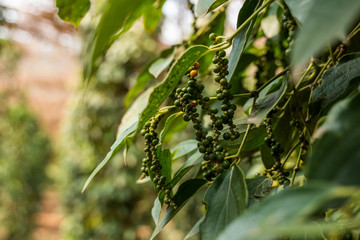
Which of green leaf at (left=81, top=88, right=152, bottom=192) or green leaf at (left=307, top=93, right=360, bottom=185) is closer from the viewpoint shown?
green leaf at (left=307, top=93, right=360, bottom=185)

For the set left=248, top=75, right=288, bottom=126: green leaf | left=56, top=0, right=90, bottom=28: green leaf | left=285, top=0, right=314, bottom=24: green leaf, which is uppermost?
left=56, top=0, right=90, bottom=28: green leaf

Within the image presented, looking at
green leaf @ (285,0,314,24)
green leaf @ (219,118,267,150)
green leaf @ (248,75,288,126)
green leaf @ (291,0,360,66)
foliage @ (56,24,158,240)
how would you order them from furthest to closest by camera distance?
foliage @ (56,24,158,240) < green leaf @ (219,118,267,150) < green leaf @ (248,75,288,126) < green leaf @ (285,0,314,24) < green leaf @ (291,0,360,66)

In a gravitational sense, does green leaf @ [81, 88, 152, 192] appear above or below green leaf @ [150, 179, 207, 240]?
above

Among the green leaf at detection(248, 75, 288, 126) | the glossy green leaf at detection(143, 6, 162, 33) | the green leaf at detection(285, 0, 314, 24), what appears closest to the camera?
the green leaf at detection(285, 0, 314, 24)

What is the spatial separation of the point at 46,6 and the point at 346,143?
25.0ft

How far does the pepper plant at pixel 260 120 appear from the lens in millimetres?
204

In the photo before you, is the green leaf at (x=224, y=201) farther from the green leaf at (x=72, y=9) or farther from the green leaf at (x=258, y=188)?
the green leaf at (x=72, y=9)

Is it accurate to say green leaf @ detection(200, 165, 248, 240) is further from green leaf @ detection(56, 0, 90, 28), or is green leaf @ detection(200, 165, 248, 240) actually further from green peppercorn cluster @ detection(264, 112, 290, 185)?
green leaf @ detection(56, 0, 90, 28)

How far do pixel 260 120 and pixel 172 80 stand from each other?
0.10 metres

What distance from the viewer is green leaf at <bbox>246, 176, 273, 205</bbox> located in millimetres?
421

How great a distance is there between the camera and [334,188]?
0.20 m

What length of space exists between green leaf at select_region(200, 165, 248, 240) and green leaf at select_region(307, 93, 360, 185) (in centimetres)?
13

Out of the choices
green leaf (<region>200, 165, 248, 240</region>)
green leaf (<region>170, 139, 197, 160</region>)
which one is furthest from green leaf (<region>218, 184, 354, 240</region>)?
green leaf (<region>170, 139, 197, 160</region>)

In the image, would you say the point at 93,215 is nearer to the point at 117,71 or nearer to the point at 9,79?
the point at 117,71
